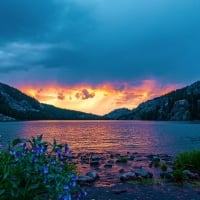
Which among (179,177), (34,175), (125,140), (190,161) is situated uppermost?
(34,175)

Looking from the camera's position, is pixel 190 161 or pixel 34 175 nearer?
pixel 34 175

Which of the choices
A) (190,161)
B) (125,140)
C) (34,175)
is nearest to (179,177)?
(190,161)

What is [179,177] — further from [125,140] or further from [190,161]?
[125,140]

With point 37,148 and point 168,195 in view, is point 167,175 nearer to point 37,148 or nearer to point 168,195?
point 168,195

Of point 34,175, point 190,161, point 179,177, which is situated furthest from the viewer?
point 190,161

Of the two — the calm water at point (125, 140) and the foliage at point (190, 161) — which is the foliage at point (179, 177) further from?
the calm water at point (125, 140)

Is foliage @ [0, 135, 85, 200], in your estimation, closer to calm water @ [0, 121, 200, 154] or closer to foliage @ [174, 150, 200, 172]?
foliage @ [174, 150, 200, 172]

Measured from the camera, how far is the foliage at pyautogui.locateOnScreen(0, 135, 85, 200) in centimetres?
822

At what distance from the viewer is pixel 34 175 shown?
28.1 feet

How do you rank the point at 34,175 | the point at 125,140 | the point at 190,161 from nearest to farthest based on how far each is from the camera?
the point at 34,175, the point at 190,161, the point at 125,140

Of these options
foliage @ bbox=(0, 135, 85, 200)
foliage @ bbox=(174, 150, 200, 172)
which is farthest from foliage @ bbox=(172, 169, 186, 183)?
foliage @ bbox=(0, 135, 85, 200)

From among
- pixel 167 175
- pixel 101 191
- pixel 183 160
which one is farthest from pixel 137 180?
pixel 183 160

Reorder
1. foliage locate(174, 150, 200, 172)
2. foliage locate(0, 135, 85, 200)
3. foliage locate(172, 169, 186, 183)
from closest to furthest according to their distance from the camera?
foliage locate(0, 135, 85, 200) < foliage locate(172, 169, 186, 183) < foliage locate(174, 150, 200, 172)

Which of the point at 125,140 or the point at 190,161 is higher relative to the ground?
the point at 125,140
